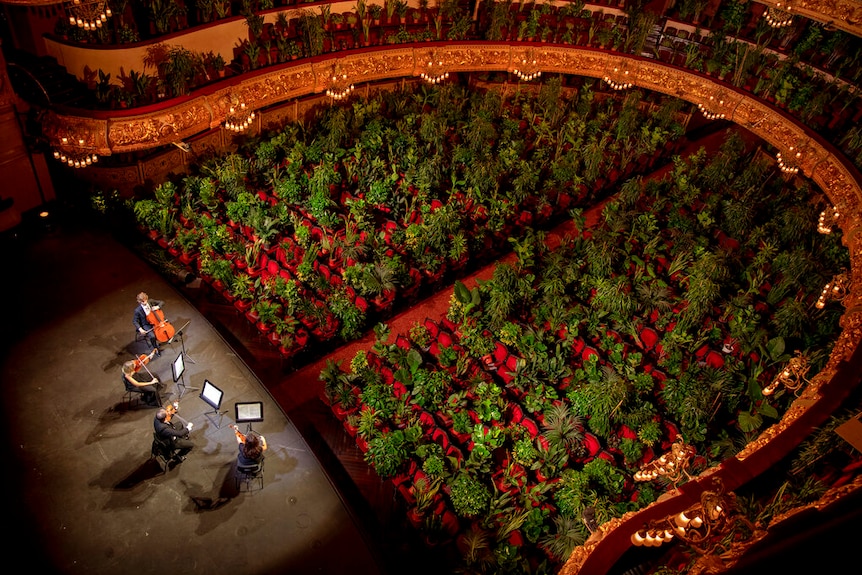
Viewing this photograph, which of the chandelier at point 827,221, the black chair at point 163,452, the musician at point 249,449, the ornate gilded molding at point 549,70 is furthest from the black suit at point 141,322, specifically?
the chandelier at point 827,221

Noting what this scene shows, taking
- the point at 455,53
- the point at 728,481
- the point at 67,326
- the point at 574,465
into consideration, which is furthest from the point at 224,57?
the point at 728,481

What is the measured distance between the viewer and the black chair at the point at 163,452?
25.7 feet

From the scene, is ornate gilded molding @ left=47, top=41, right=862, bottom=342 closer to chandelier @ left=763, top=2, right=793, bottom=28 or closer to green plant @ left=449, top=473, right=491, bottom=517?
chandelier @ left=763, top=2, right=793, bottom=28

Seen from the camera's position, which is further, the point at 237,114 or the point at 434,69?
the point at 434,69

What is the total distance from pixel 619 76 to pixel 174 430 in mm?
12963

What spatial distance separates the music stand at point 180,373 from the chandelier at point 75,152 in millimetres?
3811

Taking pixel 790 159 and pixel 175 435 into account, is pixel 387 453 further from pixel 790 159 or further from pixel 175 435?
pixel 790 159

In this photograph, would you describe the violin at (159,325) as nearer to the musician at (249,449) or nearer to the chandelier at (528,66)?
the musician at (249,449)

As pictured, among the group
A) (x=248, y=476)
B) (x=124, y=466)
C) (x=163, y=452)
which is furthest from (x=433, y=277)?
(x=124, y=466)

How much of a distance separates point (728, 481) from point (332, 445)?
5.72m

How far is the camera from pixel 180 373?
28.2 feet

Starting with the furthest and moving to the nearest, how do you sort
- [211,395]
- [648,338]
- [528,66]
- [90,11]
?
[528,66], [648,338], [90,11], [211,395]

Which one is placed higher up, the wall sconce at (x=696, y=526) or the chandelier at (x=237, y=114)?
the chandelier at (x=237, y=114)

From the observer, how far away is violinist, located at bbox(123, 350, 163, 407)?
27.6ft
